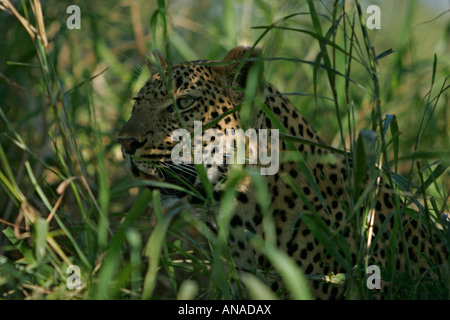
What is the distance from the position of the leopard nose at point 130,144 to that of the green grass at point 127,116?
15 cm

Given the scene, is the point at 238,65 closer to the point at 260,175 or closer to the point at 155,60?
the point at 155,60

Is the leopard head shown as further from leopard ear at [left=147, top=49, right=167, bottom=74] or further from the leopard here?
leopard ear at [left=147, top=49, right=167, bottom=74]

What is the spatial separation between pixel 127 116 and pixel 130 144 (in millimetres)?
2019

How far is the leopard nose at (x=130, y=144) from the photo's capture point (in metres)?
2.99

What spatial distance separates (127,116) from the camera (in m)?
4.97

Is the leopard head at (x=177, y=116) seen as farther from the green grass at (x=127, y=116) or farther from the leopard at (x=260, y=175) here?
the green grass at (x=127, y=116)

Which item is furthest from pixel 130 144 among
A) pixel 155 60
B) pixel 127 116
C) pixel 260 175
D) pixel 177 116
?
pixel 127 116

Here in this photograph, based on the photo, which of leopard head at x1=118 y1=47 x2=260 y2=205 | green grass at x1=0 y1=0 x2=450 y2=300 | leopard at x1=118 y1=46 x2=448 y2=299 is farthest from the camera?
leopard head at x1=118 y1=47 x2=260 y2=205

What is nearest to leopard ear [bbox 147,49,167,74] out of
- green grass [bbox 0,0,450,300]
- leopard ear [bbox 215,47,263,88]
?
green grass [bbox 0,0,450,300]


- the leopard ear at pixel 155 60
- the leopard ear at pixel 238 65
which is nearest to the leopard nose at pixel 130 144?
the leopard ear at pixel 155 60

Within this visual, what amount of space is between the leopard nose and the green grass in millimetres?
154

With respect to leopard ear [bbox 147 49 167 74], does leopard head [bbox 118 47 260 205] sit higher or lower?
lower

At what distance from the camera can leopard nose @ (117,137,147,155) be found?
299cm

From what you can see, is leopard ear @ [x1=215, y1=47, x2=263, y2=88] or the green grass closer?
the green grass
